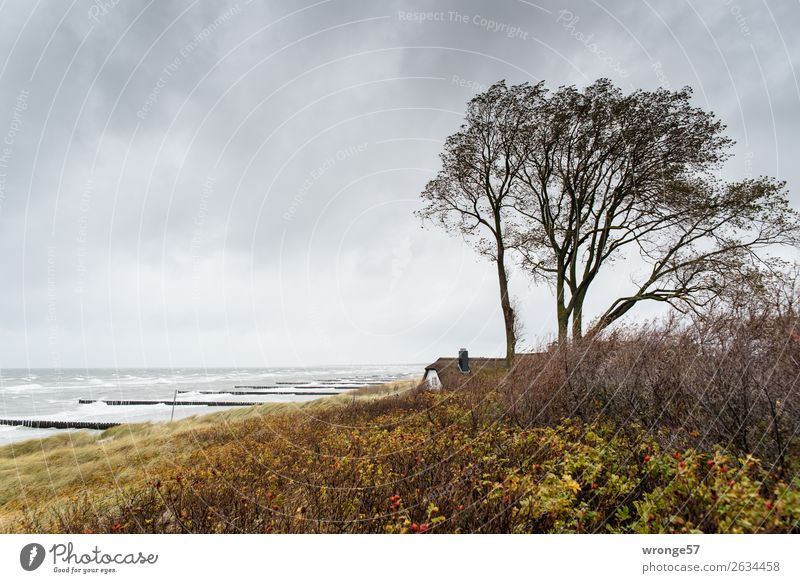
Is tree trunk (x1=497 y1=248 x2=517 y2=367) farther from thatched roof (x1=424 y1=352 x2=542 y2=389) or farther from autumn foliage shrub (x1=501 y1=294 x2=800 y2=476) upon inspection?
autumn foliage shrub (x1=501 y1=294 x2=800 y2=476)

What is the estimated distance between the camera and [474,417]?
6926mm

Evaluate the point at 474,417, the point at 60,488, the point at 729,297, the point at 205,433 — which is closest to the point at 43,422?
the point at 205,433

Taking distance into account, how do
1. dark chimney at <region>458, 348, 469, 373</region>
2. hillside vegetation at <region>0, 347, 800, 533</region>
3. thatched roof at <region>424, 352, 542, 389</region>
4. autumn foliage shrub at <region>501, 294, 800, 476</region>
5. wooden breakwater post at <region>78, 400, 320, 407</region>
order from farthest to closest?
wooden breakwater post at <region>78, 400, 320, 407</region>, dark chimney at <region>458, 348, 469, 373</region>, thatched roof at <region>424, 352, 542, 389</region>, autumn foliage shrub at <region>501, 294, 800, 476</region>, hillside vegetation at <region>0, 347, 800, 533</region>

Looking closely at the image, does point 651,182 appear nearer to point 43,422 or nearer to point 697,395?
point 697,395

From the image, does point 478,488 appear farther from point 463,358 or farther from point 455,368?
point 463,358
